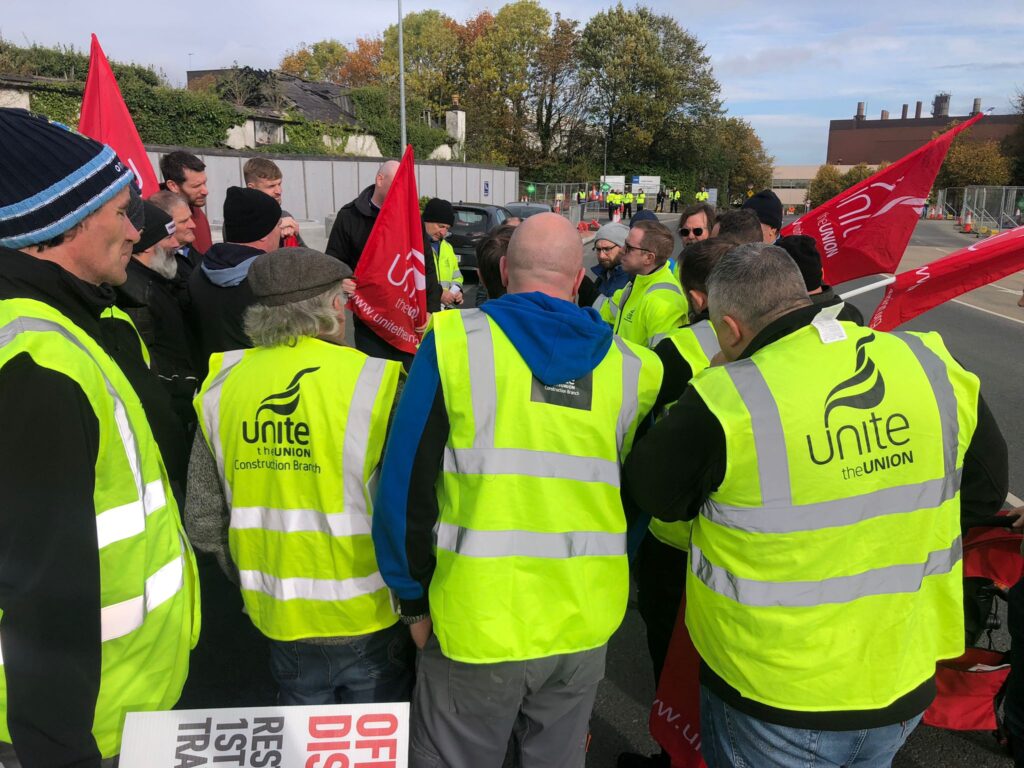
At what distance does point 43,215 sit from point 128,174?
25 centimetres

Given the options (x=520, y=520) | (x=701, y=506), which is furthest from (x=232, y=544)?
(x=701, y=506)

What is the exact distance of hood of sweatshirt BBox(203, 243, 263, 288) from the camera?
3.31 meters

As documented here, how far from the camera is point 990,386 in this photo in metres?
8.04

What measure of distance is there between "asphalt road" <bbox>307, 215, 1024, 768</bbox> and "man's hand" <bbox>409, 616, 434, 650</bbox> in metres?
1.23

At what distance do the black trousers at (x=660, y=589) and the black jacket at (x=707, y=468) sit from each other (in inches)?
31.3

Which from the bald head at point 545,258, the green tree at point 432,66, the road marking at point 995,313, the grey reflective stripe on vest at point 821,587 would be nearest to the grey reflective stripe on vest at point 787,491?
the grey reflective stripe on vest at point 821,587

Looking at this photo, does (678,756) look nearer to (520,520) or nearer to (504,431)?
(520,520)

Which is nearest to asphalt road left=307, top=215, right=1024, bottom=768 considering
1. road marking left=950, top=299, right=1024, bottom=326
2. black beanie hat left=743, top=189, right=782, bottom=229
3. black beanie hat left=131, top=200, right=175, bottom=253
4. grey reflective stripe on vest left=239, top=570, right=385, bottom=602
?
road marking left=950, top=299, right=1024, bottom=326

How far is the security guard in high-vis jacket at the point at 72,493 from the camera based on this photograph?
1.26 meters

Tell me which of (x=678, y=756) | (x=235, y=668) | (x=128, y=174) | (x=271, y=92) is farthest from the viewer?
(x=271, y=92)

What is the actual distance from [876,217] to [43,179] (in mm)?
4735

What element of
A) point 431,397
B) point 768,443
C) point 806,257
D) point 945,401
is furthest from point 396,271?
point 945,401

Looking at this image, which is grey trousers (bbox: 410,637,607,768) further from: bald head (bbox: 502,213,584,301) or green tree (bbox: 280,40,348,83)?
green tree (bbox: 280,40,348,83)

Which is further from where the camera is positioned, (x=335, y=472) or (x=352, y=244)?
(x=352, y=244)
